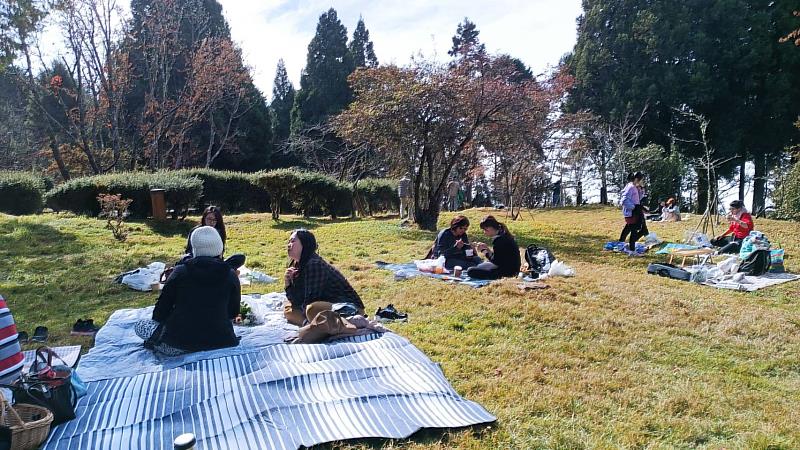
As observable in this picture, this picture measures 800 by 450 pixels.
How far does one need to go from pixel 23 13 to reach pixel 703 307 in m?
15.7

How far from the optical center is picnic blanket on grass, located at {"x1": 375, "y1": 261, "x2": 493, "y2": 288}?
23.4 feet

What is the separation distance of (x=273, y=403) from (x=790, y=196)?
17485mm

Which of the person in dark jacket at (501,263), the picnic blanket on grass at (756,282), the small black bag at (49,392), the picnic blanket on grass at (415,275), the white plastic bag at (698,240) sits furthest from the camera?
the white plastic bag at (698,240)

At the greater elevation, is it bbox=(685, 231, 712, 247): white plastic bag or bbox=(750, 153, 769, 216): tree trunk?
bbox=(750, 153, 769, 216): tree trunk

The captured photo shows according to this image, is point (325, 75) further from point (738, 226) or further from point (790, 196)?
point (738, 226)

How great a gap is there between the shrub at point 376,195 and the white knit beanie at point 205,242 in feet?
49.2

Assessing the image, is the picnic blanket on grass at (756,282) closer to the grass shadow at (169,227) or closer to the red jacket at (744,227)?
the red jacket at (744,227)

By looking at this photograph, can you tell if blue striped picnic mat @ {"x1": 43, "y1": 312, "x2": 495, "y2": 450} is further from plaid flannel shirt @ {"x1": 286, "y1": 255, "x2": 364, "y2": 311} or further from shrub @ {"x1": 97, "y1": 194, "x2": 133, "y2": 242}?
shrub @ {"x1": 97, "y1": 194, "x2": 133, "y2": 242}

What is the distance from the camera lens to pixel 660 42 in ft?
74.5

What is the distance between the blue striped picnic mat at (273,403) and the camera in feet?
9.53

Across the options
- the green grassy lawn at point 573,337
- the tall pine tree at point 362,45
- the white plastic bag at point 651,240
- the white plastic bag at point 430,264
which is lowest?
the green grassy lawn at point 573,337

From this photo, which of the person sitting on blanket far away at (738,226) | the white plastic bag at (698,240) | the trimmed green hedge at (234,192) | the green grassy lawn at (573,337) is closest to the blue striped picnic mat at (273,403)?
the green grassy lawn at (573,337)

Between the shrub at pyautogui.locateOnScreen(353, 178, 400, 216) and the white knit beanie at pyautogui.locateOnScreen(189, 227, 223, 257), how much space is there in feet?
49.2

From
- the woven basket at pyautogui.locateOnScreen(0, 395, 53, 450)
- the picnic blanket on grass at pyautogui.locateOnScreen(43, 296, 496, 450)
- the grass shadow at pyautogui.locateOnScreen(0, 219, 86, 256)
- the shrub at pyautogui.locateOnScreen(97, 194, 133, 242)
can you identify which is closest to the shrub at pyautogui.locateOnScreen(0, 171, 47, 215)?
the grass shadow at pyautogui.locateOnScreen(0, 219, 86, 256)
